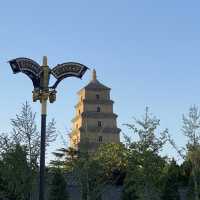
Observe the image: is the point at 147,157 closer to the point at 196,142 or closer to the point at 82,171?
the point at 196,142

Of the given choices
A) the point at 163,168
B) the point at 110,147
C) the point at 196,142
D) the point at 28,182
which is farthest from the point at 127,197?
the point at 110,147

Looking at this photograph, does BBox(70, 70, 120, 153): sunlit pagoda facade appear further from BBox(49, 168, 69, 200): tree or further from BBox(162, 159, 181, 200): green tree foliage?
BBox(49, 168, 69, 200): tree

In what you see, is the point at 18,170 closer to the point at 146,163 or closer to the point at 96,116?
the point at 146,163

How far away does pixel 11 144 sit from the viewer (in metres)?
37.5

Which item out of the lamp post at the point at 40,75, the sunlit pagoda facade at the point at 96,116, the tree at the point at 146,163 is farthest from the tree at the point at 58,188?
the sunlit pagoda facade at the point at 96,116

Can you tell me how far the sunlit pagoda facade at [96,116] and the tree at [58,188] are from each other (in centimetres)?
4796

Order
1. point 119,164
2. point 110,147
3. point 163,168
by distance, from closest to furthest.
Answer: point 163,168 < point 119,164 < point 110,147

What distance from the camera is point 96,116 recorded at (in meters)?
102

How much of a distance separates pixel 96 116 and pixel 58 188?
5383cm

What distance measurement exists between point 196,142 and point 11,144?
14.6m

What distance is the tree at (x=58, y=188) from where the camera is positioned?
47906 millimetres

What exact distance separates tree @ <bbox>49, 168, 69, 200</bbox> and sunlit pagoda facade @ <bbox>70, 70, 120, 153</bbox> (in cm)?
4796

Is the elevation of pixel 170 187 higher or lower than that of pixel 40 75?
lower

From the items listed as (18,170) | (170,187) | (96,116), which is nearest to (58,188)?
(170,187)
